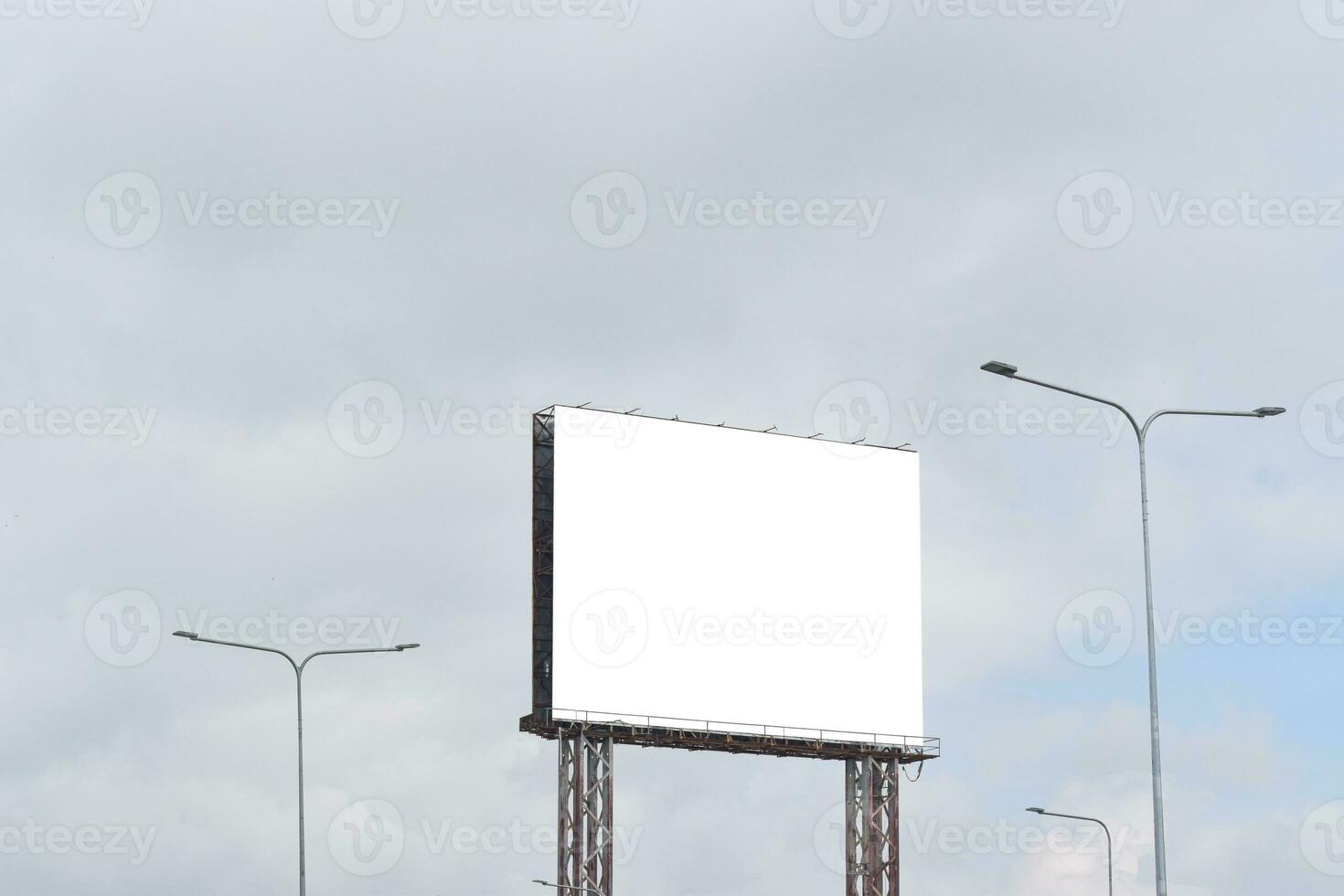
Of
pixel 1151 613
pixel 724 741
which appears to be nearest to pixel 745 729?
pixel 724 741

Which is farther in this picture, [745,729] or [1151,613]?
[745,729]

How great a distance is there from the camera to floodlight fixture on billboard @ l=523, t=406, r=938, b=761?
75438mm

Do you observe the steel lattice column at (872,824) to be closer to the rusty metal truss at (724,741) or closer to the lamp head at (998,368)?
the rusty metal truss at (724,741)

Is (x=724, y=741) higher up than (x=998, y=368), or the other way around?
(x=998, y=368)

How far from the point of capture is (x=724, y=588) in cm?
7906

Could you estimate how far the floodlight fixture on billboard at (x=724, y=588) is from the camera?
75.4 metres

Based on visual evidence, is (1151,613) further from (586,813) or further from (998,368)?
(586,813)

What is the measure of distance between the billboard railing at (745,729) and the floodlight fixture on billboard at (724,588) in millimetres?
71

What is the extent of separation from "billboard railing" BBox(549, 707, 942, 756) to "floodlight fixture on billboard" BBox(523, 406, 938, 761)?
71 millimetres

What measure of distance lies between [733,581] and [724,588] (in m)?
0.60

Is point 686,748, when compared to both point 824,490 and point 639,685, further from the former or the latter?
point 824,490

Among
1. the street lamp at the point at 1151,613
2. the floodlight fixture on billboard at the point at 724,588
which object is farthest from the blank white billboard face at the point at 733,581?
the street lamp at the point at 1151,613

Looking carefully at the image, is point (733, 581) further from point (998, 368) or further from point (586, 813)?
point (998, 368)

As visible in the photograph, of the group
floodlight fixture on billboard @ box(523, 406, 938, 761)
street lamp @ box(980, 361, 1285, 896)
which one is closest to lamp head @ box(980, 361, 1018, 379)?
street lamp @ box(980, 361, 1285, 896)
